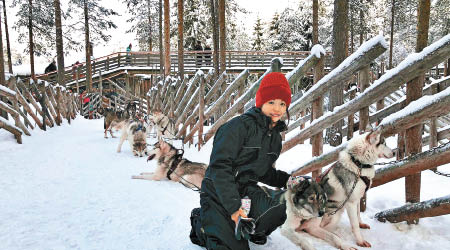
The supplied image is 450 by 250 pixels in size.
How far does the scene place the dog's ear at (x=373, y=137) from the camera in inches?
105

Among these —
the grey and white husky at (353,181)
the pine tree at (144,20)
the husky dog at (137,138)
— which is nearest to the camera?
the grey and white husky at (353,181)

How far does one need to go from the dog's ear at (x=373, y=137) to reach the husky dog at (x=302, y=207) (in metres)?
0.62

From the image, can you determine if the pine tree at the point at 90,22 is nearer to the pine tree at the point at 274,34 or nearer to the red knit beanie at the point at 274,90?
the pine tree at the point at 274,34

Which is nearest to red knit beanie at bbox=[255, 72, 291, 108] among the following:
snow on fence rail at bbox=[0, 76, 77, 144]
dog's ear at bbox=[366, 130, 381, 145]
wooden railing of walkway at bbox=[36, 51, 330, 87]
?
dog's ear at bbox=[366, 130, 381, 145]

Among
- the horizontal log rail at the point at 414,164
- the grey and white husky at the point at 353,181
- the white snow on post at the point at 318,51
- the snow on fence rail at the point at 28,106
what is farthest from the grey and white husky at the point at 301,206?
the snow on fence rail at the point at 28,106

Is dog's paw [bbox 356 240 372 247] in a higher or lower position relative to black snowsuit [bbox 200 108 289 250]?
lower

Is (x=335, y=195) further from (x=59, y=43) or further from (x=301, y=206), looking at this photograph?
(x=59, y=43)

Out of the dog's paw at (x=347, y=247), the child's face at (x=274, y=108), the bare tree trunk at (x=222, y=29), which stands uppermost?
the bare tree trunk at (x=222, y=29)

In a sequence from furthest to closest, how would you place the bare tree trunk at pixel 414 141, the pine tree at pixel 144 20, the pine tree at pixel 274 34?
the pine tree at pixel 274 34 < the pine tree at pixel 144 20 < the bare tree trunk at pixel 414 141

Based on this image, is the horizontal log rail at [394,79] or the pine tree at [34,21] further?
the pine tree at [34,21]

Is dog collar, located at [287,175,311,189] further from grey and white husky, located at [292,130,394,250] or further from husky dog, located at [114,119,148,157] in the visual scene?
husky dog, located at [114,119,148,157]

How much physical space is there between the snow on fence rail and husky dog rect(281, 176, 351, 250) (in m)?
7.05

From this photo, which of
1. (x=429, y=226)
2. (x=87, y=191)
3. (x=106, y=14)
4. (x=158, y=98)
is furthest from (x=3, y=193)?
(x=106, y=14)

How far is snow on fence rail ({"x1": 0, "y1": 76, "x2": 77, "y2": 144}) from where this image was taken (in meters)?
7.38
